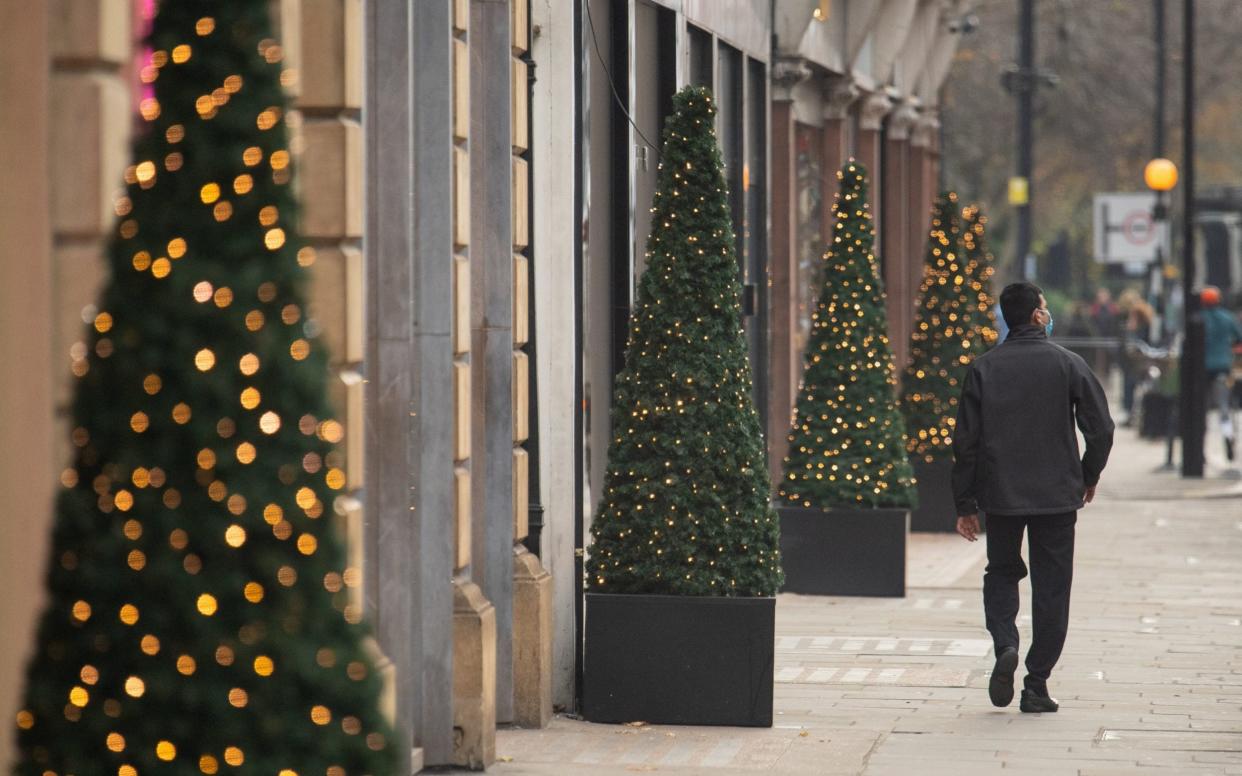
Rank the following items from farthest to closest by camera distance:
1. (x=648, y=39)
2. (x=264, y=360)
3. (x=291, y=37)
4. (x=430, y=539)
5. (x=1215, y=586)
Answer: (x=1215, y=586) → (x=648, y=39) → (x=430, y=539) → (x=291, y=37) → (x=264, y=360)

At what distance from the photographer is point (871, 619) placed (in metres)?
13.2

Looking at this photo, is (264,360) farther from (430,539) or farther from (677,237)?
(677,237)

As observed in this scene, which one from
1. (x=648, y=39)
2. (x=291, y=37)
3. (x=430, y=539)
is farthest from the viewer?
(x=648, y=39)

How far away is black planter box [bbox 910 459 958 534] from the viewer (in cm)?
1831

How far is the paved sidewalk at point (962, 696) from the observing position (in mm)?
8633

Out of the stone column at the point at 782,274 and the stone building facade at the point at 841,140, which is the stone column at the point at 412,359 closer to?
the stone building facade at the point at 841,140

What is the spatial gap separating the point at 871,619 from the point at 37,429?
324 inches

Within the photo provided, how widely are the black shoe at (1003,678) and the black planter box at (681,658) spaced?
1.04 meters

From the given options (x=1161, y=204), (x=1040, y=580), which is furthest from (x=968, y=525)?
(x=1161, y=204)

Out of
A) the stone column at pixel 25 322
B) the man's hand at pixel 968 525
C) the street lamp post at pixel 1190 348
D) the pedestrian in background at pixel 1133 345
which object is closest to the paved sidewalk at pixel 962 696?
the man's hand at pixel 968 525

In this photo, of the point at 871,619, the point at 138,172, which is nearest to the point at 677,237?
the point at 871,619

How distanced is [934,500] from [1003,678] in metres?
8.89

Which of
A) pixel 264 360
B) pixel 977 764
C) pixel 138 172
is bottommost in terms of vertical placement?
pixel 977 764

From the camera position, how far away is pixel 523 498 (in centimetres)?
955
